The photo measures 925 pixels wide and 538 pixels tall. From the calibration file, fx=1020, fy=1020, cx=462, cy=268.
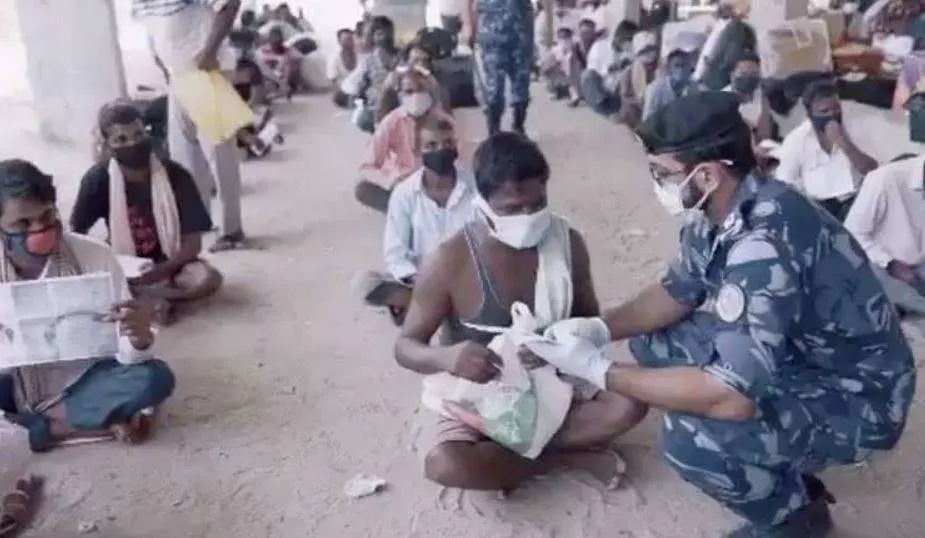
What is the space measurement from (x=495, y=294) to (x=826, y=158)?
8.53 feet

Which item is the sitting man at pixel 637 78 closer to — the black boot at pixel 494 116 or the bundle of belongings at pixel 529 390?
the black boot at pixel 494 116

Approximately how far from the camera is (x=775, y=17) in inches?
325

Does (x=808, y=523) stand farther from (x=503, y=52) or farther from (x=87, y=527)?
(x=503, y=52)

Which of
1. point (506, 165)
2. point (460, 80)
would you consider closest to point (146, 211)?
point (506, 165)

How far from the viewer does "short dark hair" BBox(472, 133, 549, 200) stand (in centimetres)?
272

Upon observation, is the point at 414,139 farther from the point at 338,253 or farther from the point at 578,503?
the point at 578,503

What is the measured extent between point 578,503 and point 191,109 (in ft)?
10.00

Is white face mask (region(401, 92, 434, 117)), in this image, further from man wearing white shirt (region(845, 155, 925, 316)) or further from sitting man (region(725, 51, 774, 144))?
sitting man (region(725, 51, 774, 144))

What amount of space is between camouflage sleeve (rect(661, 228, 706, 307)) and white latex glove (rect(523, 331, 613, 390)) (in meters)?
0.35

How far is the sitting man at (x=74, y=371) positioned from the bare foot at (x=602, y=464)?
1.36 meters

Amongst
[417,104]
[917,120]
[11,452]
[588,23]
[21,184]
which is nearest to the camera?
[11,452]

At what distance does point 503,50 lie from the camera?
7309mm

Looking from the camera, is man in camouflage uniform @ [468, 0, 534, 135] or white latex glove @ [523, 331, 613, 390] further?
man in camouflage uniform @ [468, 0, 534, 135]

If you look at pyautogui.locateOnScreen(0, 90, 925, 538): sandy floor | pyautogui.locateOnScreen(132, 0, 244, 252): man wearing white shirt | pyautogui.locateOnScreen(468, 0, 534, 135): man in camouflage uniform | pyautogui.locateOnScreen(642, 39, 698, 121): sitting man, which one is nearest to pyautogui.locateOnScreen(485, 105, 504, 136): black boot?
pyautogui.locateOnScreen(468, 0, 534, 135): man in camouflage uniform
